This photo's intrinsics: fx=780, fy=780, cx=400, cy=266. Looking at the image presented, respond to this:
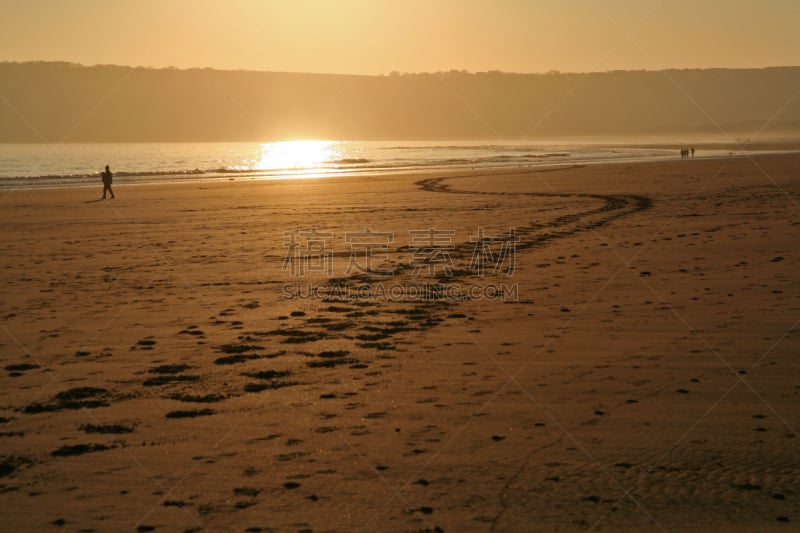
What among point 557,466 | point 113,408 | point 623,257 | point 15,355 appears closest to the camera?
point 557,466

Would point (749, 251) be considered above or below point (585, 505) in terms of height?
above

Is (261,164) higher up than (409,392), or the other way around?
(261,164)

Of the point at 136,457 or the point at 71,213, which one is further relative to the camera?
the point at 71,213

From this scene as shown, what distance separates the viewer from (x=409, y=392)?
6.59 m

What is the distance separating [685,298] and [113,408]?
6.96m

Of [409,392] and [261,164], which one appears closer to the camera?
[409,392]

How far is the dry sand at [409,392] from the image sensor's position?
4.65m

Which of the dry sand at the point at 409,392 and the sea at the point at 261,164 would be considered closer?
the dry sand at the point at 409,392

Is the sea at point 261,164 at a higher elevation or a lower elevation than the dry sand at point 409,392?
higher

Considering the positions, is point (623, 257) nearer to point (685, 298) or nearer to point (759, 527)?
point (685, 298)

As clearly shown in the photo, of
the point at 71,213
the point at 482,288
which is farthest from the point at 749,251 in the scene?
the point at 71,213

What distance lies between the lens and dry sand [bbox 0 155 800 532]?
4.65 metres

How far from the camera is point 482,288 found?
36.0ft

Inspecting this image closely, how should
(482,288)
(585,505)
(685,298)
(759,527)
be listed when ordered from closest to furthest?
1. (759,527)
2. (585,505)
3. (685,298)
4. (482,288)
